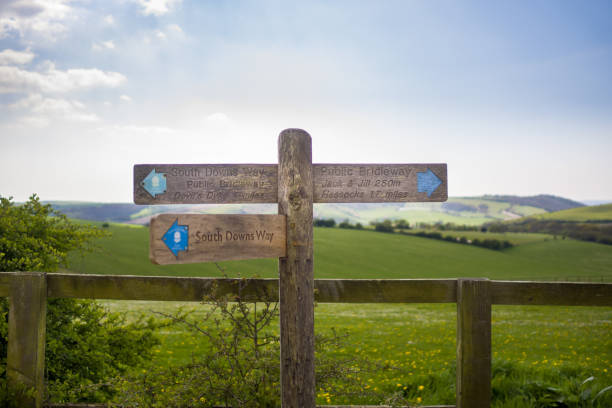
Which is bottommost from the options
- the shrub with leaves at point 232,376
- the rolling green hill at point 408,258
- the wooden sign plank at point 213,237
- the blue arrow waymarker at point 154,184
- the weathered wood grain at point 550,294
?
the rolling green hill at point 408,258

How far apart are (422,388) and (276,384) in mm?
1744

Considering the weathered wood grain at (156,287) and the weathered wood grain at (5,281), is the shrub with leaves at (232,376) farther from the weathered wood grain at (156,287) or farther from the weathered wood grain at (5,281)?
the weathered wood grain at (5,281)

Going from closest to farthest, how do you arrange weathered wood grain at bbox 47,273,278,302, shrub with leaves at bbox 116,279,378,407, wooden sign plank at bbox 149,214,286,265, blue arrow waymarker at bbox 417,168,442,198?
wooden sign plank at bbox 149,214,286,265 → blue arrow waymarker at bbox 417,168,442,198 → shrub with leaves at bbox 116,279,378,407 → weathered wood grain at bbox 47,273,278,302

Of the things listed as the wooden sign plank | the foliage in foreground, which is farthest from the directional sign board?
the foliage in foreground

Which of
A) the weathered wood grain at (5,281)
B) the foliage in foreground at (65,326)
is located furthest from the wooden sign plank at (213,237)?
the foliage in foreground at (65,326)

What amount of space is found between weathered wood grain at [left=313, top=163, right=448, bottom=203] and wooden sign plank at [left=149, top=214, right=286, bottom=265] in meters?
0.42

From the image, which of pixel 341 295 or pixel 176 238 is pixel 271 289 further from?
pixel 176 238

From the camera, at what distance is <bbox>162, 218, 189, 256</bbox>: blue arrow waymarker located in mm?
2051

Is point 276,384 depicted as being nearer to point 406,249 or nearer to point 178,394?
point 178,394

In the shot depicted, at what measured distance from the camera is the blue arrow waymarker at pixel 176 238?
205 centimetres

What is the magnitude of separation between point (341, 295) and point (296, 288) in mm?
727

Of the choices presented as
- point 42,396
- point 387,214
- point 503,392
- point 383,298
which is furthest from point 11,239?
point 387,214

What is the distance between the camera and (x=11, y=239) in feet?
13.2

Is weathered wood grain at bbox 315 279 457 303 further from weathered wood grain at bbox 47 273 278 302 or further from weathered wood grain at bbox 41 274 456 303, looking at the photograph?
weathered wood grain at bbox 47 273 278 302
